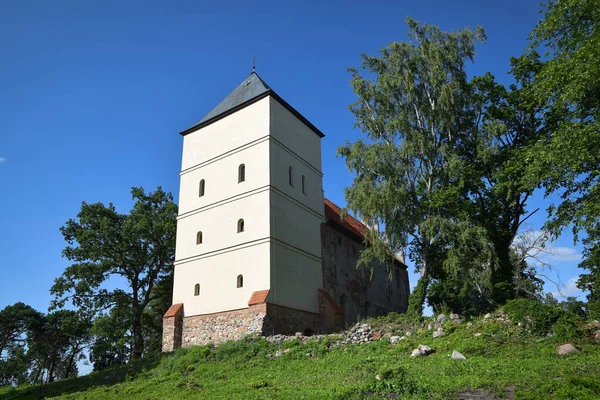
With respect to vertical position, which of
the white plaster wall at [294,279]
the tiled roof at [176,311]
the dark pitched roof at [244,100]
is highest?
the dark pitched roof at [244,100]

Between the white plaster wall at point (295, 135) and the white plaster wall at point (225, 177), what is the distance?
147cm

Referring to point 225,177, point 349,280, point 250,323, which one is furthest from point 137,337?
point 349,280

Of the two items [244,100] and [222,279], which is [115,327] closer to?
[222,279]

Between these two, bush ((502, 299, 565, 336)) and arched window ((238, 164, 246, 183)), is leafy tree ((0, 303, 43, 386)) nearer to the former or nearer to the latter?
arched window ((238, 164, 246, 183))

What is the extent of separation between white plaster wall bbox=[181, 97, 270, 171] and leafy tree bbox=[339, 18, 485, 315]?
4536 millimetres

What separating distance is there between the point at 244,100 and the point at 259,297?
10844 millimetres

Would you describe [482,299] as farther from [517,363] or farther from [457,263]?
[517,363]

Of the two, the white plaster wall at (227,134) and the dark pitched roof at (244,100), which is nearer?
the white plaster wall at (227,134)

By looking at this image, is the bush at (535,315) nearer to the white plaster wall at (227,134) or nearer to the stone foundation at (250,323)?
the stone foundation at (250,323)

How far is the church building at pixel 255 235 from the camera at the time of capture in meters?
19.9

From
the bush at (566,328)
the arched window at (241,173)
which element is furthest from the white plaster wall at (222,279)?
the bush at (566,328)

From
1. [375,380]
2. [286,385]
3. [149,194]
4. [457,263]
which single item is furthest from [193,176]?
[375,380]

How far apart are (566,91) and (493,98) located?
697 centimetres

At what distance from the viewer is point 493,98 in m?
20.9
